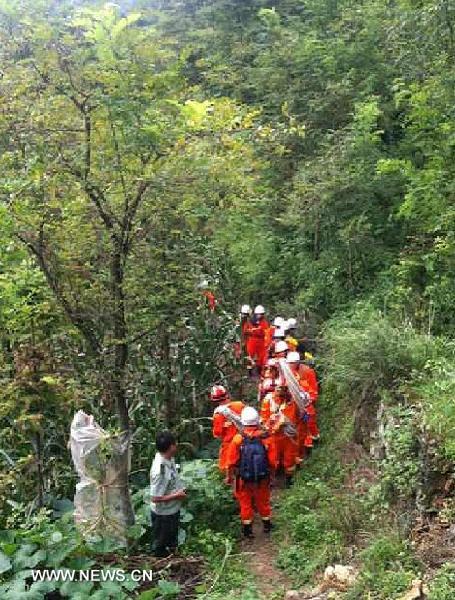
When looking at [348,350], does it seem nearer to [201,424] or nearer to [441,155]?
→ [201,424]

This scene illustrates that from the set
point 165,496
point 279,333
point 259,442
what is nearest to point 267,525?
point 259,442

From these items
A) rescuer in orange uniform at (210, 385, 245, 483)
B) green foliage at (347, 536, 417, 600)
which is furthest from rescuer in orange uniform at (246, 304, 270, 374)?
green foliage at (347, 536, 417, 600)

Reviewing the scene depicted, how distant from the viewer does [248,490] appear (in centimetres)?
736

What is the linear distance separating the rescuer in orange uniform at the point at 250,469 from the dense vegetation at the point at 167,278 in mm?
426

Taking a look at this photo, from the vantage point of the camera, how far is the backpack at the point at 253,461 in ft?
23.2

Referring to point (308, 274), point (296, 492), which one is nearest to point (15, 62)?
point (296, 492)

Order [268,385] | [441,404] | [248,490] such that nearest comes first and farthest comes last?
1. [441,404]
2. [248,490]
3. [268,385]

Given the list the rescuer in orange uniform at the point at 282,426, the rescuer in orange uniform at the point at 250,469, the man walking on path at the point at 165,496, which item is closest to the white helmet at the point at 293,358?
the rescuer in orange uniform at the point at 282,426

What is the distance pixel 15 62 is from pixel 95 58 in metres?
0.75

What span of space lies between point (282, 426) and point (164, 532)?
6.94ft

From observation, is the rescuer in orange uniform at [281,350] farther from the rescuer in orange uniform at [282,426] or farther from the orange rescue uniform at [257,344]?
the orange rescue uniform at [257,344]

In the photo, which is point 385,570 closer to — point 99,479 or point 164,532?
point 164,532

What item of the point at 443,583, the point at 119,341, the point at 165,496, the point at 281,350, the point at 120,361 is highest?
the point at 119,341

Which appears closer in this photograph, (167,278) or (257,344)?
(167,278)
